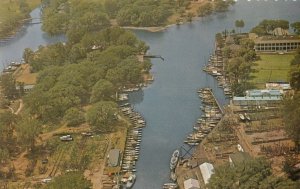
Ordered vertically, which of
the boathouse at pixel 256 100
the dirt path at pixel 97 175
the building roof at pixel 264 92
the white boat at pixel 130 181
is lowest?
the white boat at pixel 130 181

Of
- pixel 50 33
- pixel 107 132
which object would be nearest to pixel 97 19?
pixel 50 33

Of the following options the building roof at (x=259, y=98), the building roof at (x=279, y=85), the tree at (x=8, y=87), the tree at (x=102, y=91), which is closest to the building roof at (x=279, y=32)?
the building roof at (x=279, y=85)

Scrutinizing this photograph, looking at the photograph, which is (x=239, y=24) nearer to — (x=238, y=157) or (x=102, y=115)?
(x=102, y=115)

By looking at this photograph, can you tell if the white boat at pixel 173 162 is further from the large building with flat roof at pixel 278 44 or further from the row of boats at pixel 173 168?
the large building with flat roof at pixel 278 44

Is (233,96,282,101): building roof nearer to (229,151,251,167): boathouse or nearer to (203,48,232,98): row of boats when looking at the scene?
(203,48,232,98): row of boats

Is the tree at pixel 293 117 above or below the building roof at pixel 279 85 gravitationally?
above

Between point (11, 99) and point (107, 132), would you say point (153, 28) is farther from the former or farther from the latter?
point (107, 132)

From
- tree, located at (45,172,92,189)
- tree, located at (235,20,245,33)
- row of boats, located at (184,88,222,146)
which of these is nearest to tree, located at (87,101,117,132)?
row of boats, located at (184,88,222,146)
